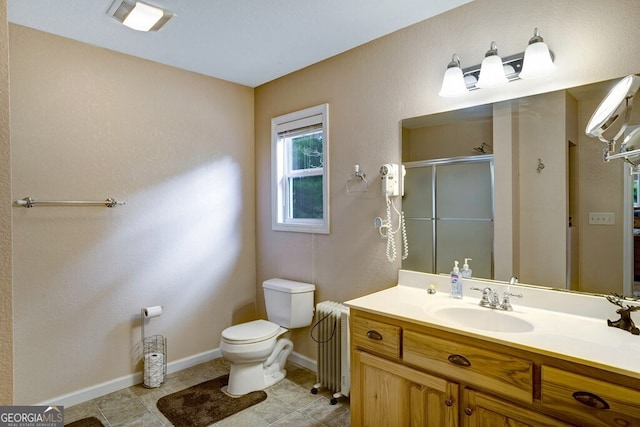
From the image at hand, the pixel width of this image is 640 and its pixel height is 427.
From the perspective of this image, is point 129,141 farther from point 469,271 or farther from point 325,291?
point 469,271

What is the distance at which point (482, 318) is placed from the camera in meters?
1.69

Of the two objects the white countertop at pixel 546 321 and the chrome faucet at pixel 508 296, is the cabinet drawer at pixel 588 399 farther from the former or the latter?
the chrome faucet at pixel 508 296

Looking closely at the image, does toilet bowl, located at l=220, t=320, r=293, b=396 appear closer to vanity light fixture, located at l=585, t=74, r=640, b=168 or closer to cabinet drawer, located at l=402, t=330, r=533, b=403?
cabinet drawer, located at l=402, t=330, r=533, b=403

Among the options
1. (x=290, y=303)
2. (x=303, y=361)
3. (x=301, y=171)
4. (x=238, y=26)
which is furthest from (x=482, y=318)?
(x=238, y=26)

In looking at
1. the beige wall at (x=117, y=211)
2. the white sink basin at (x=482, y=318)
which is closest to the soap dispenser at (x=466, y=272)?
the white sink basin at (x=482, y=318)

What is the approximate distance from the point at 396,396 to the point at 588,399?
29.6 inches

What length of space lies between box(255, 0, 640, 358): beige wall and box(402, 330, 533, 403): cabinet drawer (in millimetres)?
758

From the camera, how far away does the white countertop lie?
1.16 metres

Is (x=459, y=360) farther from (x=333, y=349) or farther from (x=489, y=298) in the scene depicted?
(x=333, y=349)

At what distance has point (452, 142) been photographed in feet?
6.63

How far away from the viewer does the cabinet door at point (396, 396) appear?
57.1 inches

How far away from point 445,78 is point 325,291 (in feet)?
5.60

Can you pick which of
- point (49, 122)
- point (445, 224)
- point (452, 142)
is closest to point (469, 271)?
point (445, 224)

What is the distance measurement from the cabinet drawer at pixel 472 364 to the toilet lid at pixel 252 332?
1.19m
